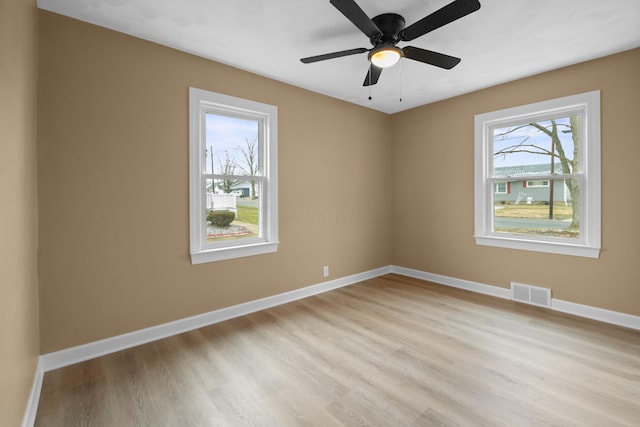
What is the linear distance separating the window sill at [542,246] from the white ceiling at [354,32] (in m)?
1.92

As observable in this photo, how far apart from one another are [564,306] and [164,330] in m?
4.14

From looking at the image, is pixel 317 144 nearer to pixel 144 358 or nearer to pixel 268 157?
pixel 268 157

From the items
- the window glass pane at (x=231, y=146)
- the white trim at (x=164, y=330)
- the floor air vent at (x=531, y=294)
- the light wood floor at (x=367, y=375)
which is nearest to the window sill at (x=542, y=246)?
the floor air vent at (x=531, y=294)

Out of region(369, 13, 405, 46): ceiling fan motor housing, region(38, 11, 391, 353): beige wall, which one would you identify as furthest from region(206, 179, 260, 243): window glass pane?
region(369, 13, 405, 46): ceiling fan motor housing

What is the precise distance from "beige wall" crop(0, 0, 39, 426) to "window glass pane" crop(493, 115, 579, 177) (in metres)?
4.52

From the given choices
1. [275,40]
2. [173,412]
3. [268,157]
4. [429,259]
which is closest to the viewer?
[173,412]

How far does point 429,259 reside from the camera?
14.7 ft

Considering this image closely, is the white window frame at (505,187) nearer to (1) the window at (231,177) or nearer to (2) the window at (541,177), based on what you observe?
(2) the window at (541,177)

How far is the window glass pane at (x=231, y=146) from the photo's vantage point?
3129 millimetres

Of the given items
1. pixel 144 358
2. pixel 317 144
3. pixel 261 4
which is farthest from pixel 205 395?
pixel 317 144

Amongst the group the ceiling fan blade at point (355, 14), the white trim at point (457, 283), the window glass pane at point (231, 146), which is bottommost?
the white trim at point (457, 283)

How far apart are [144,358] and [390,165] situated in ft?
13.6

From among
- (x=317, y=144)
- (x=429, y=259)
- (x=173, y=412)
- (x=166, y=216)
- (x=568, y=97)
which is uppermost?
(x=568, y=97)

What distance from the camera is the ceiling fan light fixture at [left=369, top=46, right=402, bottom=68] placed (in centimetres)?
217
